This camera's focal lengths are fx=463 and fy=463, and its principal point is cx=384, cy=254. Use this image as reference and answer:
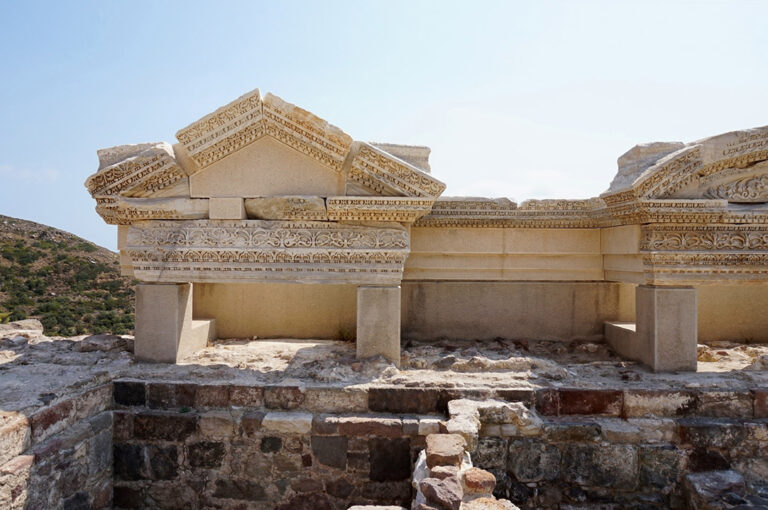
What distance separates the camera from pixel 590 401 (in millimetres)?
3910

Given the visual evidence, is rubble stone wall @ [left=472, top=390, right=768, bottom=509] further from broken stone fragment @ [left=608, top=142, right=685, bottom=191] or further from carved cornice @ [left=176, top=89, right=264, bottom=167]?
carved cornice @ [left=176, top=89, right=264, bottom=167]

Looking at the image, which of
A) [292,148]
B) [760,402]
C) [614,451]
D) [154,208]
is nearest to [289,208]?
[292,148]

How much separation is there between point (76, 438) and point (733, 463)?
528 centimetres

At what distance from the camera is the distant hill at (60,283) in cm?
1304

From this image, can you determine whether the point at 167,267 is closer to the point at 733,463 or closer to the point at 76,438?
the point at 76,438

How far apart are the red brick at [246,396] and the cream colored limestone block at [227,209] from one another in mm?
1623

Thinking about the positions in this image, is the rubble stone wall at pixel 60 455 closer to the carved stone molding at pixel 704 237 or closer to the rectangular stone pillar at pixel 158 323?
the rectangular stone pillar at pixel 158 323

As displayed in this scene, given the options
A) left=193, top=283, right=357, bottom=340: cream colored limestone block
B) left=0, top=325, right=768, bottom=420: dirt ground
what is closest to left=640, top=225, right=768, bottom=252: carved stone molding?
left=0, top=325, right=768, bottom=420: dirt ground

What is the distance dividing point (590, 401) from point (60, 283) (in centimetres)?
1763

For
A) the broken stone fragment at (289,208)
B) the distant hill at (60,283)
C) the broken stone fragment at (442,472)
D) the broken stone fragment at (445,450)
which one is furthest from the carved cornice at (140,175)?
the distant hill at (60,283)

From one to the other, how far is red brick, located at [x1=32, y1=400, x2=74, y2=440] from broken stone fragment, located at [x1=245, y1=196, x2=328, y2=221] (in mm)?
2229

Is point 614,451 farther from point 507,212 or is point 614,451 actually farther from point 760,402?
point 507,212

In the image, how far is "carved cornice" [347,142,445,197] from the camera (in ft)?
14.4

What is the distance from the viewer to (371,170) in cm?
446
